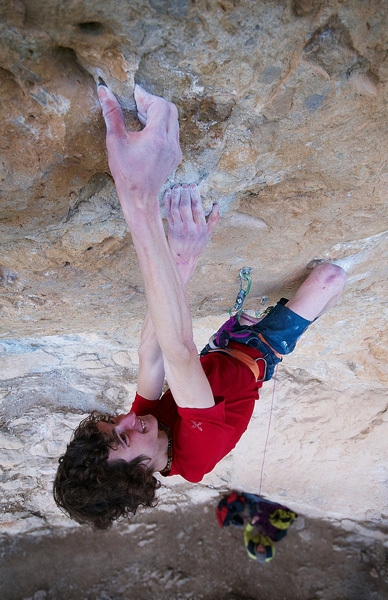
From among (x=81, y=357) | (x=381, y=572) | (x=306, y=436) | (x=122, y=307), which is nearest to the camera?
(x=122, y=307)

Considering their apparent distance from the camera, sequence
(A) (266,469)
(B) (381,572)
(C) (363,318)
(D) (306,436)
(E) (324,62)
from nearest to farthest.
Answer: (E) (324,62)
(C) (363,318)
(D) (306,436)
(A) (266,469)
(B) (381,572)

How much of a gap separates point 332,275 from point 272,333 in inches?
11.4

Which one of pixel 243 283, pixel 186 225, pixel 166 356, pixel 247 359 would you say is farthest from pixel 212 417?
pixel 243 283

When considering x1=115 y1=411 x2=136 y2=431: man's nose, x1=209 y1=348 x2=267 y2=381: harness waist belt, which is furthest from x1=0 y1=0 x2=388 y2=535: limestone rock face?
x1=115 y1=411 x2=136 y2=431: man's nose

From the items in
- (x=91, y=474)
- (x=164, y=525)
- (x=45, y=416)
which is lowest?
(x=164, y=525)

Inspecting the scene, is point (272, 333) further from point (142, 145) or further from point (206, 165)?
point (142, 145)

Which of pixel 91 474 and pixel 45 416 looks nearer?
pixel 91 474

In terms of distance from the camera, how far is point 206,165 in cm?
106

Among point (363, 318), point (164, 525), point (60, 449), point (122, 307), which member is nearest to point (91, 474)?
point (122, 307)

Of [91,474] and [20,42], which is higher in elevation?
[20,42]

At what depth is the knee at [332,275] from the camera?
61.0 inches

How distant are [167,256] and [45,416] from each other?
1940 millimetres

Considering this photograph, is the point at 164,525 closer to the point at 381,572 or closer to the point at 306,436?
the point at 306,436

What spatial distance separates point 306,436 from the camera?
285 cm
